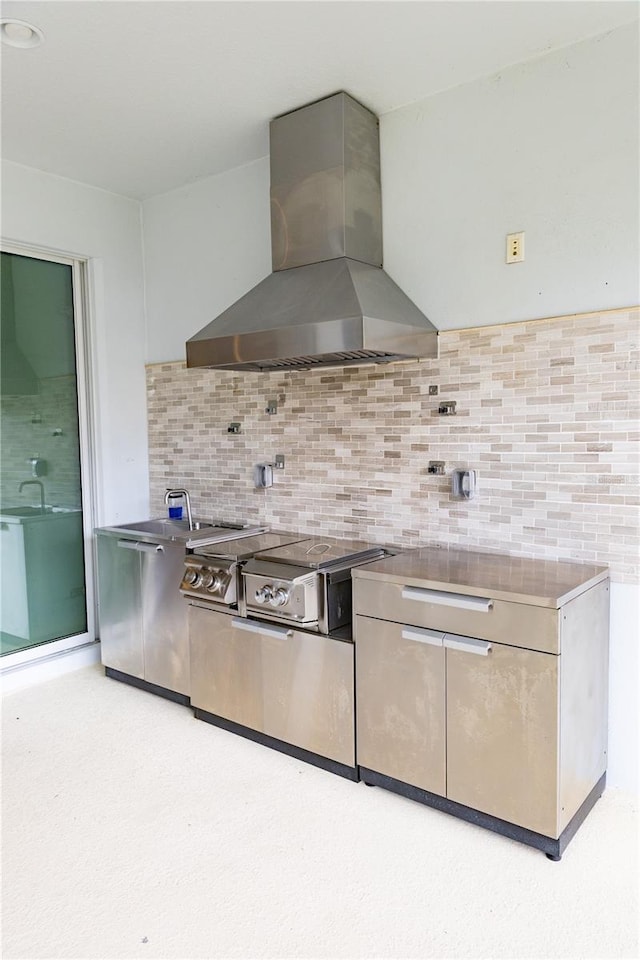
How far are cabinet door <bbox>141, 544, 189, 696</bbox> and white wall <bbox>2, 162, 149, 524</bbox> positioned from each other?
0.85 m

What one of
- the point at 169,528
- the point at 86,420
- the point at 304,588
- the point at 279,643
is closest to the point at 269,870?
the point at 279,643

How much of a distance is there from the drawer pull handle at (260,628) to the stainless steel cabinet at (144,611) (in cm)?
45

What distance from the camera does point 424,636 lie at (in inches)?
89.3

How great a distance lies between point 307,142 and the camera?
2.89m

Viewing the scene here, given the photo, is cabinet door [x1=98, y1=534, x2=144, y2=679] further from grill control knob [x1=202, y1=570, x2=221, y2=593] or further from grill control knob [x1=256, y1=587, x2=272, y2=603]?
grill control knob [x1=256, y1=587, x2=272, y2=603]

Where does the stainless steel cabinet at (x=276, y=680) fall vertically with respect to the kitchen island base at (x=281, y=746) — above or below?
above

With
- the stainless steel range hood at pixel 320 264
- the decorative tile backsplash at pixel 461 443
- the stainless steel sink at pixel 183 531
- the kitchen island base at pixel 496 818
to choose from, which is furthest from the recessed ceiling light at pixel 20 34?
the kitchen island base at pixel 496 818

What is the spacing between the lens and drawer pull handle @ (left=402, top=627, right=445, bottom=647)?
2238mm

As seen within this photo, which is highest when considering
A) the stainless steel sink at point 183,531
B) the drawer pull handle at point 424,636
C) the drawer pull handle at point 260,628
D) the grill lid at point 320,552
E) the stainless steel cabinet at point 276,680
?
the stainless steel sink at point 183,531

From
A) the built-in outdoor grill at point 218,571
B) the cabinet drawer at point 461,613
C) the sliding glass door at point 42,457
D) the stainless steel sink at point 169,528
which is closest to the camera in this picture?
the cabinet drawer at point 461,613

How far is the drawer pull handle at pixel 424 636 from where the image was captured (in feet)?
7.34

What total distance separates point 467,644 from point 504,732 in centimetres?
30

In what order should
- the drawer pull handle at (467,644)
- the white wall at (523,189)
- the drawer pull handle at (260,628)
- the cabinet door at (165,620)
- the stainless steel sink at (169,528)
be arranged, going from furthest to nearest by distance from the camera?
the stainless steel sink at (169,528) → the cabinet door at (165,620) → the drawer pull handle at (260,628) → the white wall at (523,189) → the drawer pull handle at (467,644)

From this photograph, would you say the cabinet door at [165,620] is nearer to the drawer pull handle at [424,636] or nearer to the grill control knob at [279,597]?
the grill control knob at [279,597]
